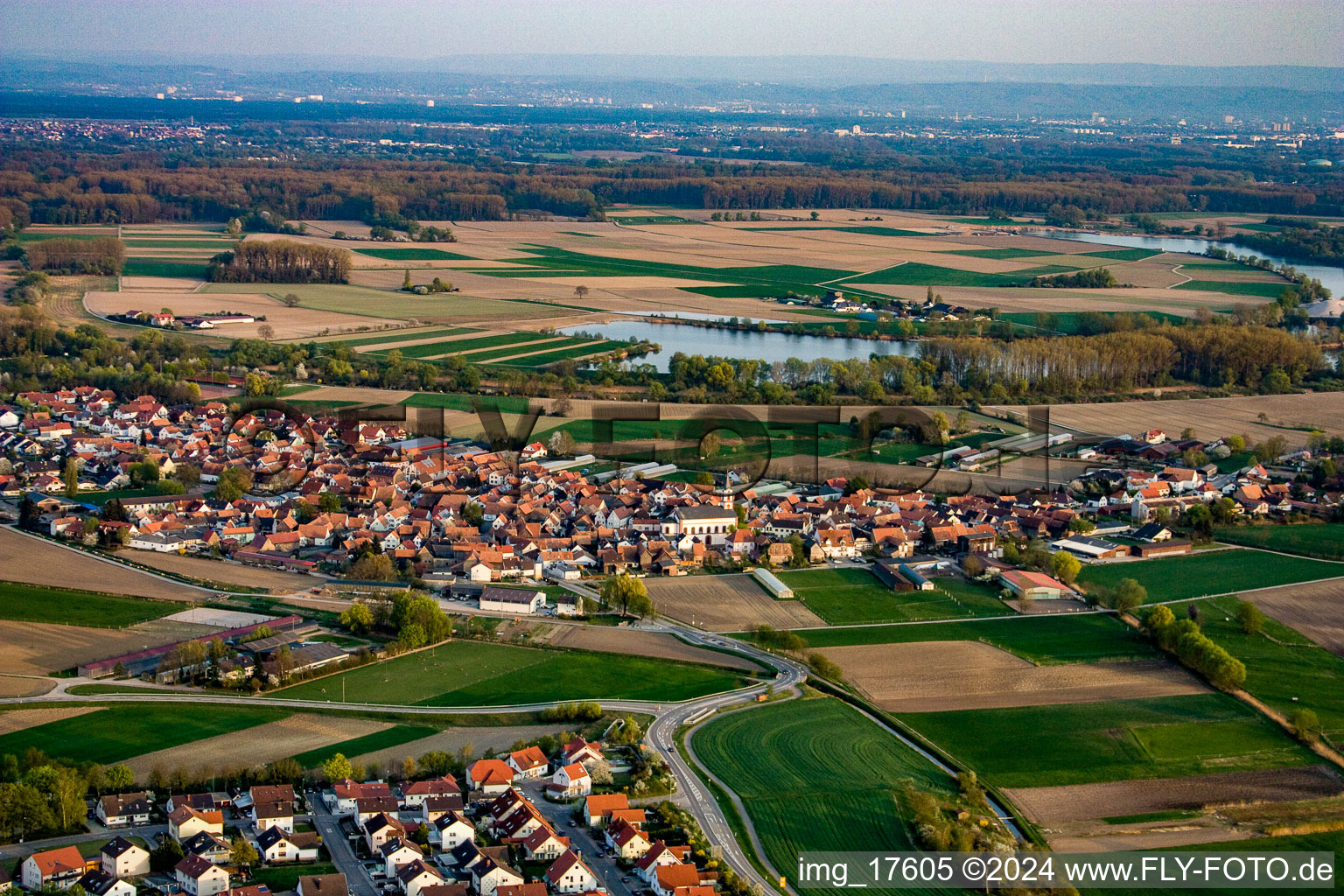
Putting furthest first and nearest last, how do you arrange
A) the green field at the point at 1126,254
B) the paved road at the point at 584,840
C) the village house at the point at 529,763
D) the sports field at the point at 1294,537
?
the green field at the point at 1126,254 < the sports field at the point at 1294,537 < the village house at the point at 529,763 < the paved road at the point at 584,840

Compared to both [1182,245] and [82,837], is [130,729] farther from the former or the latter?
[1182,245]

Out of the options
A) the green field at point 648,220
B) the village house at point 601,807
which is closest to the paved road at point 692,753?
the village house at point 601,807

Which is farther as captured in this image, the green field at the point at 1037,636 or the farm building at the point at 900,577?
the farm building at the point at 900,577

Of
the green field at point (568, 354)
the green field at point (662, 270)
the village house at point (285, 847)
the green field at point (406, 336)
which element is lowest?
the village house at point (285, 847)

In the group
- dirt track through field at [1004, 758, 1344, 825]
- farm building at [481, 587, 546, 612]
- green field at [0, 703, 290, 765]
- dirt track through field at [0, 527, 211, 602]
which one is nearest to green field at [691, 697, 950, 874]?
dirt track through field at [1004, 758, 1344, 825]

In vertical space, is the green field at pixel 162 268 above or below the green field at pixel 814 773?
above

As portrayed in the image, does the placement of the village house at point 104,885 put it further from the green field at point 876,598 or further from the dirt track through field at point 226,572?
the green field at point 876,598

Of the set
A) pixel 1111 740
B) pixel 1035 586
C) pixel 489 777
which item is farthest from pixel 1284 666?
pixel 489 777
